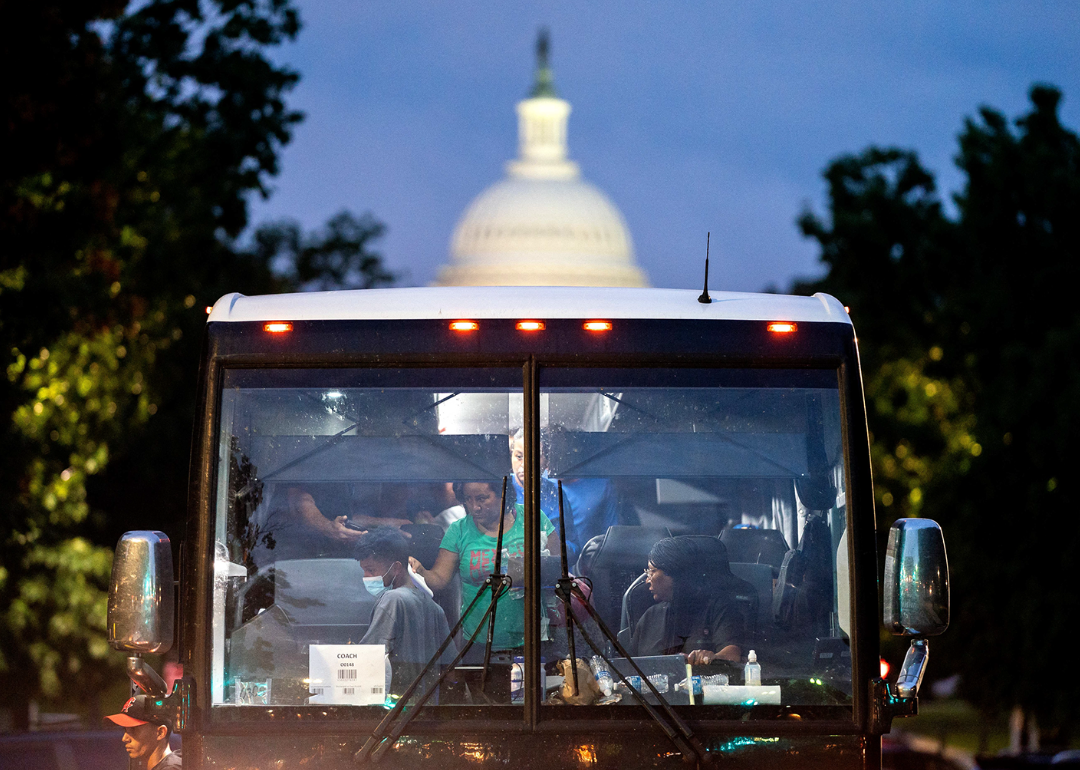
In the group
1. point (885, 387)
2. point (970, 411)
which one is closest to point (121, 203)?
point (970, 411)

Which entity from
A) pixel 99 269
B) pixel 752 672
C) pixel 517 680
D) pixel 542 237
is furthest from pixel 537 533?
pixel 542 237

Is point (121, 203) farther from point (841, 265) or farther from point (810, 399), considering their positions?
point (841, 265)

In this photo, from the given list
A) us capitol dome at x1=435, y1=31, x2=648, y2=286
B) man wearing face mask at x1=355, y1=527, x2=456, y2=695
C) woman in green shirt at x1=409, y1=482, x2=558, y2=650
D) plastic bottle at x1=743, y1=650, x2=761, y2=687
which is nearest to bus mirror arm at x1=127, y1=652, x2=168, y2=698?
man wearing face mask at x1=355, y1=527, x2=456, y2=695

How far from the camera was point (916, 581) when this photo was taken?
209 inches

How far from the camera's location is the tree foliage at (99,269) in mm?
14266

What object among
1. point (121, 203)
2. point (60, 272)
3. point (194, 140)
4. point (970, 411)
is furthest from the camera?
point (970, 411)

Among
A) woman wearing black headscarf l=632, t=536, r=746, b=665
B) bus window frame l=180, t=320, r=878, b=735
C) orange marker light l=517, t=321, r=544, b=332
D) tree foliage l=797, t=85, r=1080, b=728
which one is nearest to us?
bus window frame l=180, t=320, r=878, b=735

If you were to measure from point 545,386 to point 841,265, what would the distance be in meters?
27.1

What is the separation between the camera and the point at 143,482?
25.3m

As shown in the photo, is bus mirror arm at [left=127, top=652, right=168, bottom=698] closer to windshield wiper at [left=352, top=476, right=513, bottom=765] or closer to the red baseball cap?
the red baseball cap

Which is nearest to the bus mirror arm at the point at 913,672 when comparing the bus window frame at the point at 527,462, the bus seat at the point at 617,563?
the bus window frame at the point at 527,462

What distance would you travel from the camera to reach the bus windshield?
543 cm

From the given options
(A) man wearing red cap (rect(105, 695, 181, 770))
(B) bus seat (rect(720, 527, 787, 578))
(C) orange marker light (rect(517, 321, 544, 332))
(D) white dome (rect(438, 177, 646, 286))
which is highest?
(D) white dome (rect(438, 177, 646, 286))

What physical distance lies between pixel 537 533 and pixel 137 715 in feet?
4.79
